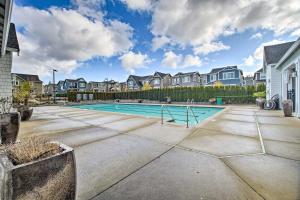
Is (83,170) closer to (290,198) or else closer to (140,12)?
(290,198)

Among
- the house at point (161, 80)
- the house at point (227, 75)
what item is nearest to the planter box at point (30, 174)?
the house at point (227, 75)

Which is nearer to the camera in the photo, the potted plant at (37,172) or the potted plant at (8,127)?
the potted plant at (37,172)

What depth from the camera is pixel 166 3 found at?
369 inches

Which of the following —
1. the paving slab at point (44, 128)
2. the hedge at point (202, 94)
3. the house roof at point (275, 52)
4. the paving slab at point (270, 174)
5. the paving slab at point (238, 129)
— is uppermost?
the house roof at point (275, 52)

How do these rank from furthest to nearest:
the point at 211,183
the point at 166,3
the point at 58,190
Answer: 1. the point at 166,3
2. the point at 211,183
3. the point at 58,190

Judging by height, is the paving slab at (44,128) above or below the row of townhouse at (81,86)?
below

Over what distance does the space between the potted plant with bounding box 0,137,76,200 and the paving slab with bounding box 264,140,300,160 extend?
13.1 feet

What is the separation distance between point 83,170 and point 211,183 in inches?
85.7

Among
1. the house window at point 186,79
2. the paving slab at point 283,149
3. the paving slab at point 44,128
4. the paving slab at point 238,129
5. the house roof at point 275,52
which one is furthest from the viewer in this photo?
the house window at point 186,79

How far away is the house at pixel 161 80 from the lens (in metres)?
38.2

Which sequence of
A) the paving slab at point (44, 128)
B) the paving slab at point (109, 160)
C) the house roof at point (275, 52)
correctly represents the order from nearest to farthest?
1. the paving slab at point (109, 160)
2. the paving slab at point (44, 128)
3. the house roof at point (275, 52)

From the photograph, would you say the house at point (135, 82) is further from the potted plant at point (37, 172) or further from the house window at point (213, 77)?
the potted plant at point (37, 172)

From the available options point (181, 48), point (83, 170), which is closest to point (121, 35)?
point (181, 48)

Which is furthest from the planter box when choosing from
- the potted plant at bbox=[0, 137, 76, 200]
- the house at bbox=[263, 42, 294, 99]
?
the house at bbox=[263, 42, 294, 99]
